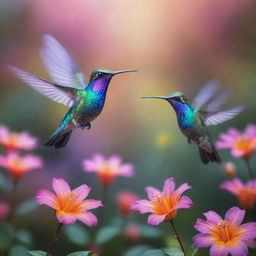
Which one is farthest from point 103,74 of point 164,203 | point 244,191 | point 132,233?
point 132,233

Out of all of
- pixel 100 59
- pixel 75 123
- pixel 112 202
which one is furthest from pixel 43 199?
pixel 100 59

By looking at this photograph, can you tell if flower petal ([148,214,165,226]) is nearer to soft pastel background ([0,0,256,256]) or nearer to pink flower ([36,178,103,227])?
pink flower ([36,178,103,227])

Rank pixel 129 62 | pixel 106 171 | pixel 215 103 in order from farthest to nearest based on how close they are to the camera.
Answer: pixel 129 62 < pixel 106 171 < pixel 215 103

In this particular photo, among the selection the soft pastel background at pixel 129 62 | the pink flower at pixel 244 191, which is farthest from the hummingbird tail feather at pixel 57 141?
the soft pastel background at pixel 129 62

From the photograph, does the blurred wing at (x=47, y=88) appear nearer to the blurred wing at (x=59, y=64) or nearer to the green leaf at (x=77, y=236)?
the blurred wing at (x=59, y=64)

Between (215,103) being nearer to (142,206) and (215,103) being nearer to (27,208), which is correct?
(142,206)

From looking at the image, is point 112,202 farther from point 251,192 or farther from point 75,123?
point 75,123

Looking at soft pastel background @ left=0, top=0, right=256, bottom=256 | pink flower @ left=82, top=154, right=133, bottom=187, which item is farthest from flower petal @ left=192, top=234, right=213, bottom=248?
soft pastel background @ left=0, top=0, right=256, bottom=256
